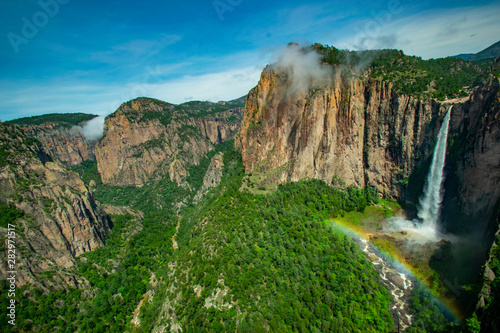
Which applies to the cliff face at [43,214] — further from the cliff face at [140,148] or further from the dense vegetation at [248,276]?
the cliff face at [140,148]

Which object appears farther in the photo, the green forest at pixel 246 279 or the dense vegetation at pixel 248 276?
the dense vegetation at pixel 248 276

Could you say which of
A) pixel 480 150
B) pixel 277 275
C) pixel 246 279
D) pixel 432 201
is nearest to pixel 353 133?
pixel 432 201

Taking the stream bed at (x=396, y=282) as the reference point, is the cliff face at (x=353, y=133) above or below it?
above

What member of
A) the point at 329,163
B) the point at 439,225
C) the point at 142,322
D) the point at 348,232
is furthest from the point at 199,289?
the point at 439,225

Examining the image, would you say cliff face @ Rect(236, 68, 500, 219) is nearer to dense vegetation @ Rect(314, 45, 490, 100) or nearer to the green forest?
dense vegetation @ Rect(314, 45, 490, 100)

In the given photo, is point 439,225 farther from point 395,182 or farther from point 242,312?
point 242,312

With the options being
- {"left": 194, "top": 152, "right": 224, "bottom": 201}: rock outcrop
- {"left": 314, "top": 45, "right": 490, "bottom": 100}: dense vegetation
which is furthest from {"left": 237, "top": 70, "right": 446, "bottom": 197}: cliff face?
{"left": 194, "top": 152, "right": 224, "bottom": 201}: rock outcrop

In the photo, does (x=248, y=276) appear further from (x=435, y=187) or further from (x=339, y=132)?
(x=339, y=132)

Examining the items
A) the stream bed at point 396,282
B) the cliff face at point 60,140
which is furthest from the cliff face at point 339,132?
the cliff face at point 60,140

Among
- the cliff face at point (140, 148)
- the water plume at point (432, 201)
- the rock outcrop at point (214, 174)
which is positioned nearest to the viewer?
the water plume at point (432, 201)
